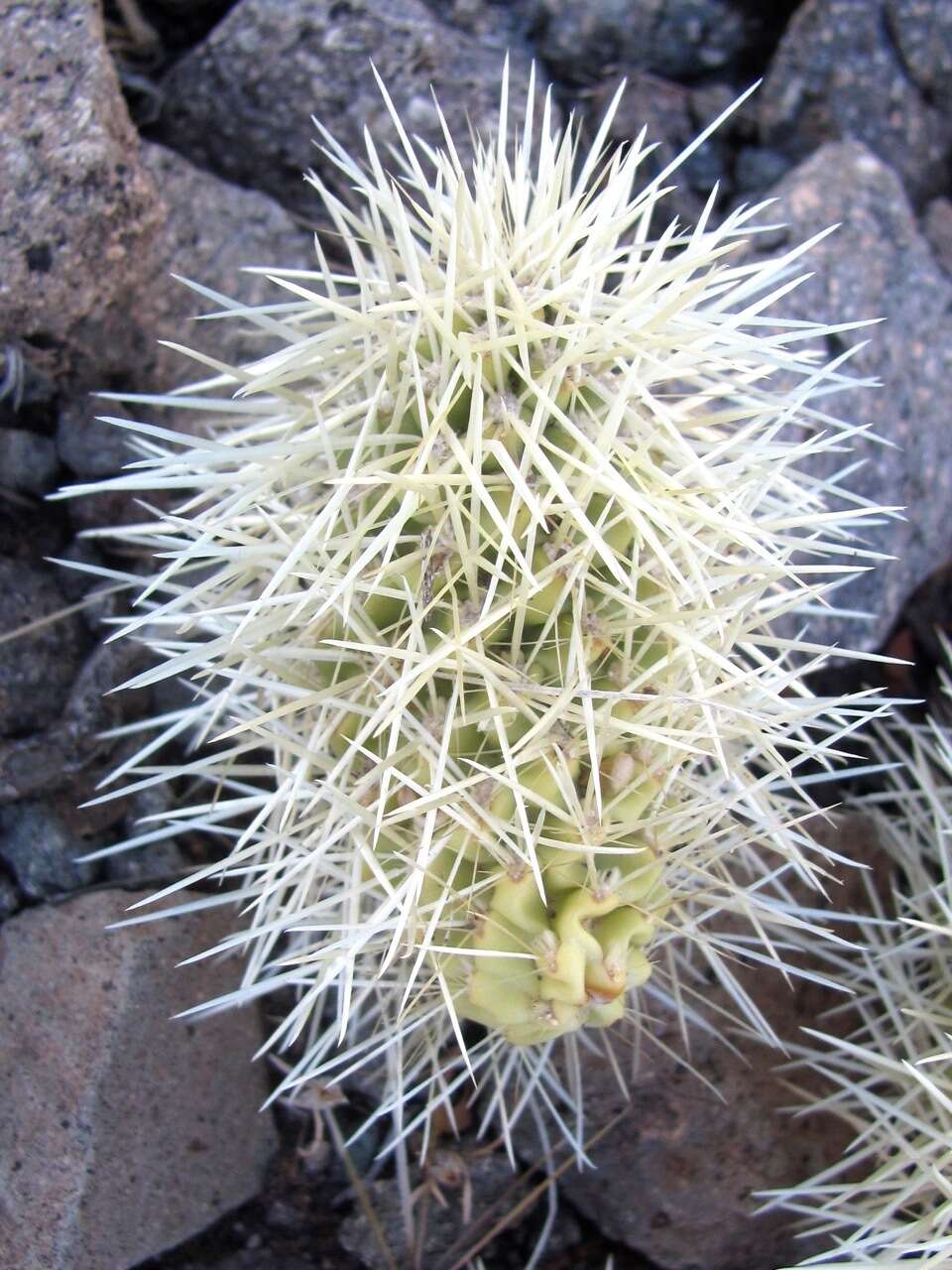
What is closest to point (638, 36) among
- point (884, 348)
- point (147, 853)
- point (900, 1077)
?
point (884, 348)

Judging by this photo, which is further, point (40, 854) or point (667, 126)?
point (667, 126)

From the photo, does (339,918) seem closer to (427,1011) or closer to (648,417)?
(427,1011)

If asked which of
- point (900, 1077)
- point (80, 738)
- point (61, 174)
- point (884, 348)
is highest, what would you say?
point (884, 348)

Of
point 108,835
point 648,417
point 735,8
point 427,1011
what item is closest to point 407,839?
point 427,1011

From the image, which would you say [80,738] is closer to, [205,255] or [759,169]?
[205,255]

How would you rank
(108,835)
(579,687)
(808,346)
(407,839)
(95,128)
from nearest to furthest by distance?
1. (579,687)
2. (407,839)
3. (95,128)
4. (108,835)
5. (808,346)

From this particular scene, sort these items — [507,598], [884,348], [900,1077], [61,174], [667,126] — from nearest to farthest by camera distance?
[507,598], [900,1077], [61,174], [884,348], [667,126]
